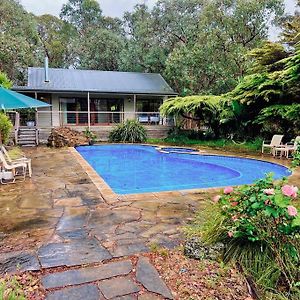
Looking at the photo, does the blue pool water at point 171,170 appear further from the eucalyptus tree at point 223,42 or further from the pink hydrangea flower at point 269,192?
the eucalyptus tree at point 223,42

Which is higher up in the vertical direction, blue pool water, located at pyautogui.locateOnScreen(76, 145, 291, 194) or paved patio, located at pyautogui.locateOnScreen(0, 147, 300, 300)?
paved patio, located at pyautogui.locateOnScreen(0, 147, 300, 300)

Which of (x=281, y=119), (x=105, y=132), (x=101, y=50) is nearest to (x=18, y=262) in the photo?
(x=281, y=119)

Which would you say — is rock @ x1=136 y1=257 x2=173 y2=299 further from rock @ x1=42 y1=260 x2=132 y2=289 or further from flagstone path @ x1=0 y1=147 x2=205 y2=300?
rock @ x1=42 y1=260 x2=132 y2=289

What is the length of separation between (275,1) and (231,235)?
19367 mm

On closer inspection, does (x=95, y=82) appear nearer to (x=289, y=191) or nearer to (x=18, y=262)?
(x=18, y=262)

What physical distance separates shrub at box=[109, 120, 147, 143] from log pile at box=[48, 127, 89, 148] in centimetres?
169

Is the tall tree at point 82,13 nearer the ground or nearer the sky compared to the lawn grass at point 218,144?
nearer the sky

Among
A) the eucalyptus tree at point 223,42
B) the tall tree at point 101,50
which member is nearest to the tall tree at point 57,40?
the tall tree at point 101,50

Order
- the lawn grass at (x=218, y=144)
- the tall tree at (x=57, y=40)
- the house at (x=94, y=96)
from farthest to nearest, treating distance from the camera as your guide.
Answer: the tall tree at (x=57, y=40) < the house at (x=94, y=96) < the lawn grass at (x=218, y=144)

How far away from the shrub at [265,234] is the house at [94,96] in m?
15.1

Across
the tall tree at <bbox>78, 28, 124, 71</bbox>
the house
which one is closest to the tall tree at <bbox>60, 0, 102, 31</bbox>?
the tall tree at <bbox>78, 28, 124, 71</bbox>

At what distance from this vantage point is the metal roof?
58.9 feet

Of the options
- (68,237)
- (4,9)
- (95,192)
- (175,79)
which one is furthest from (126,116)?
(68,237)

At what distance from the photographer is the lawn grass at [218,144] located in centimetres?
1306
